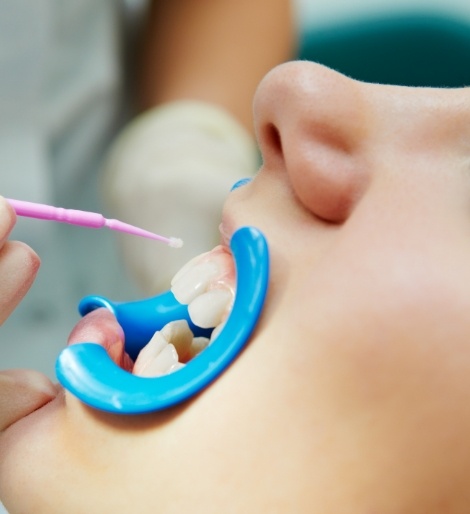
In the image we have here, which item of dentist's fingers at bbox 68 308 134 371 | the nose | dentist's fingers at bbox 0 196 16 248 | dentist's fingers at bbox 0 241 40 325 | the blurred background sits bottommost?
the blurred background

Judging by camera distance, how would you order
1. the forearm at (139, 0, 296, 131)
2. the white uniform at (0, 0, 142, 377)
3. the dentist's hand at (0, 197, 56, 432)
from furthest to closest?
the forearm at (139, 0, 296, 131)
the white uniform at (0, 0, 142, 377)
the dentist's hand at (0, 197, 56, 432)

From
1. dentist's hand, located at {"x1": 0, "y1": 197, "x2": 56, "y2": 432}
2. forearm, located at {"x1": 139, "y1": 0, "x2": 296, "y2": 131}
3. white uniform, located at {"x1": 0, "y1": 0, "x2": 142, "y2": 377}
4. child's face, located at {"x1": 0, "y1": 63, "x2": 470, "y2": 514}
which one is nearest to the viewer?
child's face, located at {"x1": 0, "y1": 63, "x2": 470, "y2": 514}

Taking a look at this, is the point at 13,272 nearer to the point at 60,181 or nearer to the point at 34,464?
the point at 34,464

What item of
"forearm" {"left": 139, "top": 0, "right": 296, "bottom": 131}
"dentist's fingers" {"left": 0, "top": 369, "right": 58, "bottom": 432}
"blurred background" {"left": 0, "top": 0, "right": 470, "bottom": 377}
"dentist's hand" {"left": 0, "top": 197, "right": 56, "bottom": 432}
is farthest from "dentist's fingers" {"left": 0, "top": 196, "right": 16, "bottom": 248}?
"forearm" {"left": 139, "top": 0, "right": 296, "bottom": 131}

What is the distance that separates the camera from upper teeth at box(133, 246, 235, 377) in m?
0.54

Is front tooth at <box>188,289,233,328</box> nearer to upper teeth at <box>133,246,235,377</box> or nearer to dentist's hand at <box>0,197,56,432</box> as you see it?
upper teeth at <box>133,246,235,377</box>

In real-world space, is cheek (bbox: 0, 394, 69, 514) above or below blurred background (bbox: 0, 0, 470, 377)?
above

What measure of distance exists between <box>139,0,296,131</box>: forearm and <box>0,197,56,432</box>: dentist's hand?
0.68 meters

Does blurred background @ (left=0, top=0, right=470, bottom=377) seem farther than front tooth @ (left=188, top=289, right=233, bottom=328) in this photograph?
Yes

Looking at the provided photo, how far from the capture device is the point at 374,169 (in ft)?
1.58

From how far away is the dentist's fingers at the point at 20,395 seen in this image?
21.8 inches

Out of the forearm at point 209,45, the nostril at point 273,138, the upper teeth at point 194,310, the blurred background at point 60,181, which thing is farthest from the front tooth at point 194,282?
the forearm at point 209,45

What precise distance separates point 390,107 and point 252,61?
73 cm

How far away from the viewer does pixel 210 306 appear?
54cm
